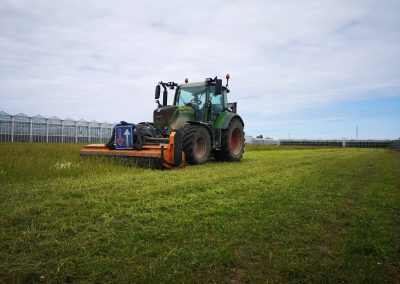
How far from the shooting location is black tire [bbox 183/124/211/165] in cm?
849

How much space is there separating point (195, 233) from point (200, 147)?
643 cm

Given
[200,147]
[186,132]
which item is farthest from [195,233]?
[200,147]

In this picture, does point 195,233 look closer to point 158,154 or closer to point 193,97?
point 158,154

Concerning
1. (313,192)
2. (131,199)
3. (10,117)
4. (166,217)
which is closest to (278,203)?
(313,192)

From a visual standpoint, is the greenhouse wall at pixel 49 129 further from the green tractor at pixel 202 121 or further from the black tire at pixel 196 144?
the black tire at pixel 196 144

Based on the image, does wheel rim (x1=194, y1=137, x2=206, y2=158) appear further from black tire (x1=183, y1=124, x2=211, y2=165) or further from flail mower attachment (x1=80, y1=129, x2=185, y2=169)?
flail mower attachment (x1=80, y1=129, x2=185, y2=169)

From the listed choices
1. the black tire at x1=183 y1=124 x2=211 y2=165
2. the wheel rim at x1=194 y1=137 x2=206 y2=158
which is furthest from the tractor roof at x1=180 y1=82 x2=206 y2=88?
the wheel rim at x1=194 y1=137 x2=206 y2=158

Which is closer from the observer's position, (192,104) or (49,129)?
(192,104)

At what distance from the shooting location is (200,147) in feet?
30.5

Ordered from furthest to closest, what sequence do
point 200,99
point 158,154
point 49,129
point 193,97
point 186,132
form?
1. point 49,129
2. point 193,97
3. point 200,99
4. point 186,132
5. point 158,154

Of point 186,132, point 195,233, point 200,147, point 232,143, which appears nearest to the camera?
point 195,233

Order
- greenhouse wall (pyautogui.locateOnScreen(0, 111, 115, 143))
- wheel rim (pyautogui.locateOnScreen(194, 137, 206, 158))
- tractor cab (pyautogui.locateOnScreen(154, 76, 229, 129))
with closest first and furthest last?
wheel rim (pyautogui.locateOnScreen(194, 137, 206, 158))
tractor cab (pyautogui.locateOnScreen(154, 76, 229, 129))
greenhouse wall (pyautogui.locateOnScreen(0, 111, 115, 143))

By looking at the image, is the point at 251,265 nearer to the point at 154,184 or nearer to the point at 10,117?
the point at 154,184

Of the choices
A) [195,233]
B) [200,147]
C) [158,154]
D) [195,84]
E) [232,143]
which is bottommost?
[195,233]
